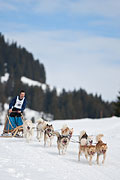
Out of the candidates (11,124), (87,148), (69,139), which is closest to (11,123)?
(11,124)

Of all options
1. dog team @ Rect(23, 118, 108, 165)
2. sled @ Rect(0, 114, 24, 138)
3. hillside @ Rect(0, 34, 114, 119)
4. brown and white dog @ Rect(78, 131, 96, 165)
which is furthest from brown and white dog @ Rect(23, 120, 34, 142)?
hillside @ Rect(0, 34, 114, 119)

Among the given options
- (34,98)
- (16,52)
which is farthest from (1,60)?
(34,98)

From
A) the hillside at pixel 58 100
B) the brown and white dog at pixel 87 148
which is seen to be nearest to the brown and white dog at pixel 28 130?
the brown and white dog at pixel 87 148

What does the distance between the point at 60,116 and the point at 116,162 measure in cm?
9459

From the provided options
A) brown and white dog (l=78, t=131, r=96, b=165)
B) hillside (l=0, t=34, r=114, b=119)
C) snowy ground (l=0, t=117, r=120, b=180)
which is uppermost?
hillside (l=0, t=34, r=114, b=119)

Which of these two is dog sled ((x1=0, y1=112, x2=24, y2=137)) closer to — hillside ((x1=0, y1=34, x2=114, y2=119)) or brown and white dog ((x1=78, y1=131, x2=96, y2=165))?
brown and white dog ((x1=78, y1=131, x2=96, y2=165))

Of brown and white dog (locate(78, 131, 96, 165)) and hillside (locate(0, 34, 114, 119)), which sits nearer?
brown and white dog (locate(78, 131, 96, 165))

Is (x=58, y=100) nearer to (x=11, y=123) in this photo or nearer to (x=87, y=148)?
(x=11, y=123)

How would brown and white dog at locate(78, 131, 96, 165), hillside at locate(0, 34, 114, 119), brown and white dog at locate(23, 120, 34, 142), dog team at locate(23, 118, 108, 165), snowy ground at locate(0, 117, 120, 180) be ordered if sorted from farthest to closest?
1. hillside at locate(0, 34, 114, 119)
2. brown and white dog at locate(23, 120, 34, 142)
3. dog team at locate(23, 118, 108, 165)
4. brown and white dog at locate(78, 131, 96, 165)
5. snowy ground at locate(0, 117, 120, 180)

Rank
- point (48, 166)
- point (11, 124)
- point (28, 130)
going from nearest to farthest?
1. point (48, 166)
2. point (28, 130)
3. point (11, 124)

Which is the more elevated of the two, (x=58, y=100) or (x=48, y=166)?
(x=58, y=100)

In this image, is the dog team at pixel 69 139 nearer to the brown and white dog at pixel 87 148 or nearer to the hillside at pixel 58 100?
the brown and white dog at pixel 87 148

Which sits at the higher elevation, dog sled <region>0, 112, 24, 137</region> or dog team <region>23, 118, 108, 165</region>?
dog sled <region>0, 112, 24, 137</region>

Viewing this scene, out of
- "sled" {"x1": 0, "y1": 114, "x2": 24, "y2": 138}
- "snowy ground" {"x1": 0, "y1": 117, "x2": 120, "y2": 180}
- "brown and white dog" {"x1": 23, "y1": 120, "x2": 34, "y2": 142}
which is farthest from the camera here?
"sled" {"x1": 0, "y1": 114, "x2": 24, "y2": 138}
